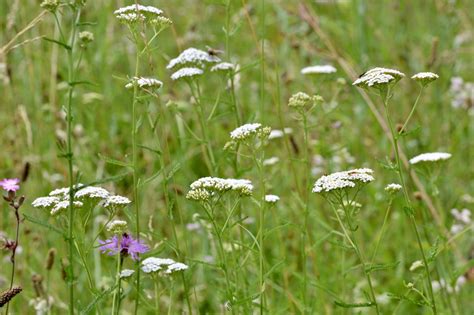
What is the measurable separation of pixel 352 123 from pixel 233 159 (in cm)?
253

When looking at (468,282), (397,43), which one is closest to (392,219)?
(468,282)

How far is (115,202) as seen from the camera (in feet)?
6.66

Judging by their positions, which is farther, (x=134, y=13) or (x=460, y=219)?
(x=460, y=219)

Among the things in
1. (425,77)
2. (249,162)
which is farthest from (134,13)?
(249,162)

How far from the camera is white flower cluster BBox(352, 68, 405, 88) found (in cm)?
201

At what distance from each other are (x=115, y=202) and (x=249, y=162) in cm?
174

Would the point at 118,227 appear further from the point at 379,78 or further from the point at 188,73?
the point at 379,78

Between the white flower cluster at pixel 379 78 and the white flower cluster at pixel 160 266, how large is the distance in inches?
27.3

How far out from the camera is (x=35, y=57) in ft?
15.9

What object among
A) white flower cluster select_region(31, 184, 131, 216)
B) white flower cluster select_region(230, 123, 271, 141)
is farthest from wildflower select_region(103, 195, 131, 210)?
white flower cluster select_region(230, 123, 271, 141)

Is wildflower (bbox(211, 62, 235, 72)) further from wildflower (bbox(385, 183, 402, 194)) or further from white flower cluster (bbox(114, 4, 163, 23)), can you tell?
wildflower (bbox(385, 183, 402, 194))

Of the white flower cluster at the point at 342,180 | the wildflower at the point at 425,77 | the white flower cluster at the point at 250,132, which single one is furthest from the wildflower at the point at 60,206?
the wildflower at the point at 425,77

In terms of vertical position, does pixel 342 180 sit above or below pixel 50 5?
below

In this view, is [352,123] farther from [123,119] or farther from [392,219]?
[123,119]
